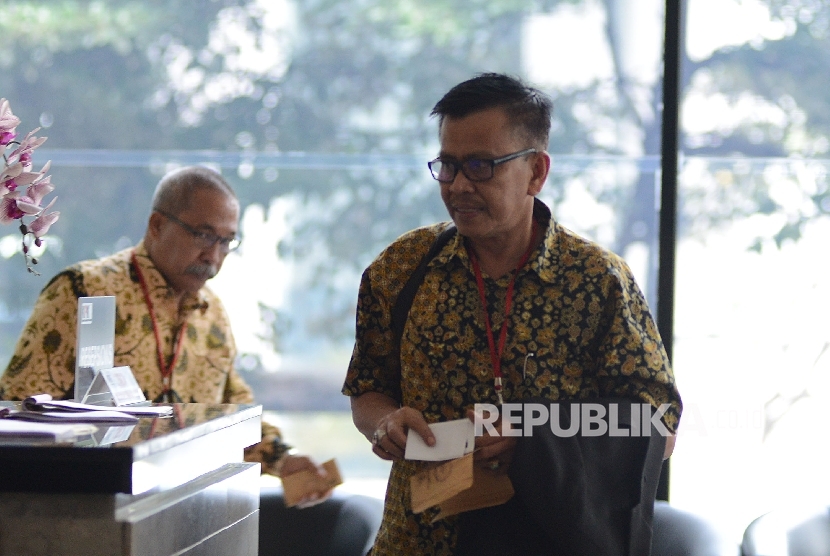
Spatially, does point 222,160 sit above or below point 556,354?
above

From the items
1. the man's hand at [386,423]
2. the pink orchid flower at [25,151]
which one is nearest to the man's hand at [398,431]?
the man's hand at [386,423]

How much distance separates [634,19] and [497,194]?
1.94 m

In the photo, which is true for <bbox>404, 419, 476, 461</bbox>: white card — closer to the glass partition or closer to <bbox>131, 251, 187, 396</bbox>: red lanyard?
<bbox>131, 251, 187, 396</bbox>: red lanyard

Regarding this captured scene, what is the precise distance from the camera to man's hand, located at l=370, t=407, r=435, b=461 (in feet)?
6.39

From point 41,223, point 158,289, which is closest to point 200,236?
point 158,289

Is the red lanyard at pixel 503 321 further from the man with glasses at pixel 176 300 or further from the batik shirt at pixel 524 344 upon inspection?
the man with glasses at pixel 176 300

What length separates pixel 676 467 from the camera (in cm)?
372

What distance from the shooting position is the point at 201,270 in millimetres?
2951

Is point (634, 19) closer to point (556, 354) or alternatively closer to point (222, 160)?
point (222, 160)

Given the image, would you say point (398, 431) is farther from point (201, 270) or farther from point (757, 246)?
point (757, 246)

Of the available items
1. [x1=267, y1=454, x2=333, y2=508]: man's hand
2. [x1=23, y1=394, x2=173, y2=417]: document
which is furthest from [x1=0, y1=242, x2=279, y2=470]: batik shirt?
[x1=267, y1=454, x2=333, y2=508]: man's hand

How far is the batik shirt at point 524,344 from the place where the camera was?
81.3 inches

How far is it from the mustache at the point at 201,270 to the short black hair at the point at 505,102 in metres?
1.08

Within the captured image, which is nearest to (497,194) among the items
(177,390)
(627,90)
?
(177,390)
